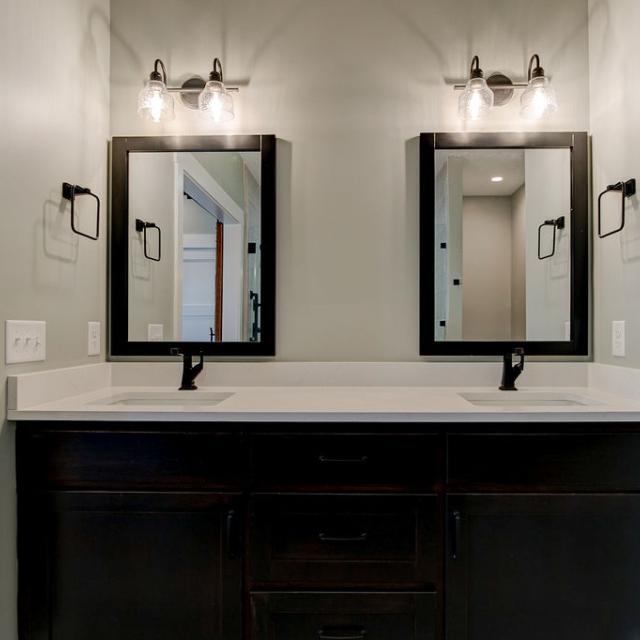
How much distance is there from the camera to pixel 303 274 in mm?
1794

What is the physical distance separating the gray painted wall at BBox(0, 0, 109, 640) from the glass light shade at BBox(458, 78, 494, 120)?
1.47 meters

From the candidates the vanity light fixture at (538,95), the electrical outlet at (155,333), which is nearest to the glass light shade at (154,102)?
the electrical outlet at (155,333)

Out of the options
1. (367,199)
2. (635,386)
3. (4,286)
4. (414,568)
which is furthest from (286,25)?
(414,568)

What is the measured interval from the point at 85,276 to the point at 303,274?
84 cm

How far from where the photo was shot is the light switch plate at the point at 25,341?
1237mm

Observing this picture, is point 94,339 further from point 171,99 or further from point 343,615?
point 343,615

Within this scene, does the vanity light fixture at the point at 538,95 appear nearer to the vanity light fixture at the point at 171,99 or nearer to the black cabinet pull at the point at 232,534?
the vanity light fixture at the point at 171,99

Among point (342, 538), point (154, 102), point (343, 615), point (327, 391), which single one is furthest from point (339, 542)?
point (154, 102)

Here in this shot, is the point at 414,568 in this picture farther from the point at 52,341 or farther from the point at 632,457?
the point at 52,341

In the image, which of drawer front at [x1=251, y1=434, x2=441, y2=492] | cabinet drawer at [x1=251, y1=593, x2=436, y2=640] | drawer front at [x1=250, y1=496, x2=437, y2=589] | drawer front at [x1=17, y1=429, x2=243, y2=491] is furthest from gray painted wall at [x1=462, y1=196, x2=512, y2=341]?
drawer front at [x1=17, y1=429, x2=243, y2=491]

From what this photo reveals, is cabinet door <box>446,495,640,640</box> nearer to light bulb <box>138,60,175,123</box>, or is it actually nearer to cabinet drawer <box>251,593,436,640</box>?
cabinet drawer <box>251,593,436,640</box>

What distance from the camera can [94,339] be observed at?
1691mm

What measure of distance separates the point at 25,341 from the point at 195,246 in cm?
72

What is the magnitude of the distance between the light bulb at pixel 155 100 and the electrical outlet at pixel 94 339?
0.86 metres
